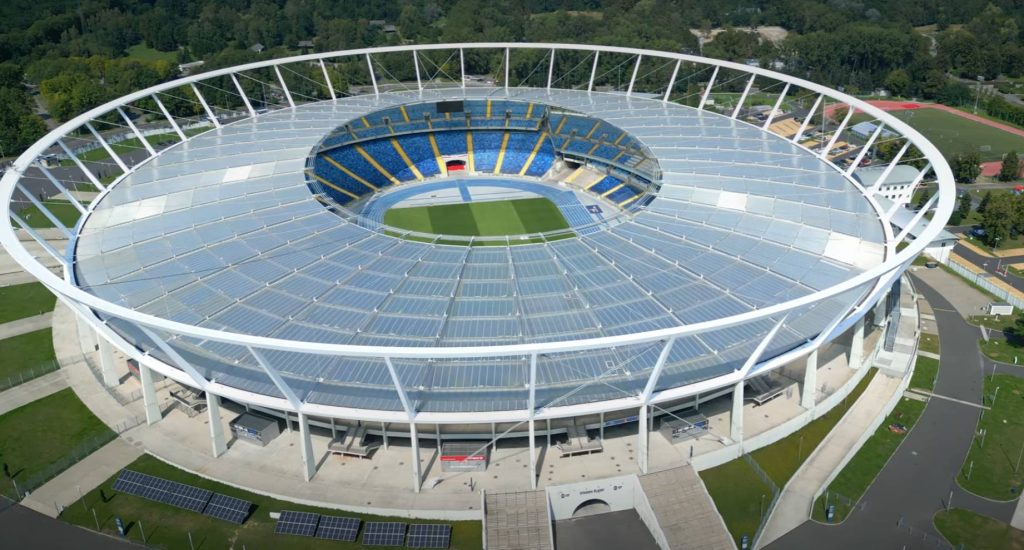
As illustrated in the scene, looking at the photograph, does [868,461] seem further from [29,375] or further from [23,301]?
[23,301]

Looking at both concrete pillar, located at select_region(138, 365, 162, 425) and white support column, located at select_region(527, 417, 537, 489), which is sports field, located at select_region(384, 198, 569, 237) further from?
white support column, located at select_region(527, 417, 537, 489)

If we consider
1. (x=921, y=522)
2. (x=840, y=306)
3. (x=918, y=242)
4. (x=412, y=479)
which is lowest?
(x=921, y=522)

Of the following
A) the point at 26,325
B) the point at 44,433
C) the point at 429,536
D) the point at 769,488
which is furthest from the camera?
the point at 26,325

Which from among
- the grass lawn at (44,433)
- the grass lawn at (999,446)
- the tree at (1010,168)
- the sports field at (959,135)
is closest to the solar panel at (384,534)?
the grass lawn at (44,433)

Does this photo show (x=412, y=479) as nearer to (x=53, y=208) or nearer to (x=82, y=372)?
(x=82, y=372)

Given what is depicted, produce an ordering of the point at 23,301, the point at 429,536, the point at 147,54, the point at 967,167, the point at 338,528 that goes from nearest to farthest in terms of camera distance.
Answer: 1. the point at 429,536
2. the point at 338,528
3. the point at 23,301
4. the point at 967,167
5. the point at 147,54

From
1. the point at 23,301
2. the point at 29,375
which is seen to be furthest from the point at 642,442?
the point at 23,301

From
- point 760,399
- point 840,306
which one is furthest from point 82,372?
point 840,306
